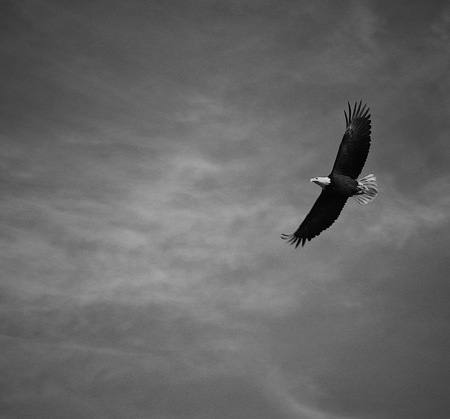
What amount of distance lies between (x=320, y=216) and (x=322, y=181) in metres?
2.39

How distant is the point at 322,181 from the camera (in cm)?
3006

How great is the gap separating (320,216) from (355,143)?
4.11m

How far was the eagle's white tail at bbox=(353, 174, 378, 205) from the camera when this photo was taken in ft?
99.4

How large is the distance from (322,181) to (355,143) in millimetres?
2304

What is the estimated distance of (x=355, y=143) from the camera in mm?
29891

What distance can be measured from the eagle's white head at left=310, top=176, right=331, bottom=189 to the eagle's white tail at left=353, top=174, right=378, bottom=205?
1.49 m

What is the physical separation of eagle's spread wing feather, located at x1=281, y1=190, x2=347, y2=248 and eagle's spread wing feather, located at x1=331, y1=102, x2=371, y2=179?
1.64 m

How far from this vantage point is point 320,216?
31.8m

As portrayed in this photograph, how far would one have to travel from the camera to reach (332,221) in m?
31.7

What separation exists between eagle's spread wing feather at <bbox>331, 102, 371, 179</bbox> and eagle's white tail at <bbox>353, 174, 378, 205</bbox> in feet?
1.91

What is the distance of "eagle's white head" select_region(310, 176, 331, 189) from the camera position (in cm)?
3008

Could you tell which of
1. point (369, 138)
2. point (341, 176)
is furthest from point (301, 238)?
point (369, 138)

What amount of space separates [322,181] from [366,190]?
2159 mm

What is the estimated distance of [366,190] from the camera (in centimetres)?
3034
